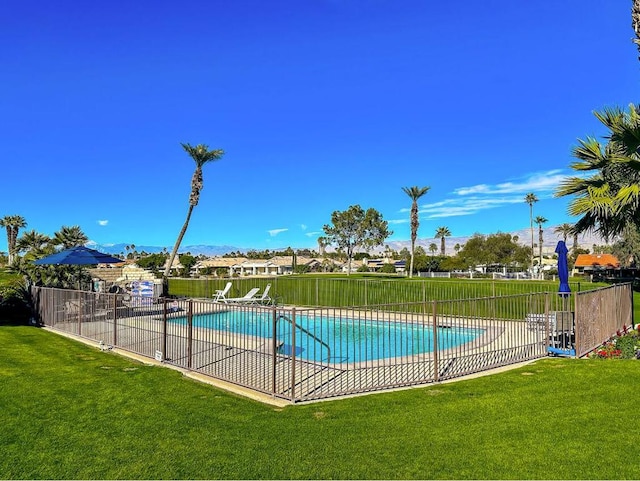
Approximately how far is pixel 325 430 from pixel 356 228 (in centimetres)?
5423

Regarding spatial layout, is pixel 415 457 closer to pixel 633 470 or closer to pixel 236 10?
pixel 633 470

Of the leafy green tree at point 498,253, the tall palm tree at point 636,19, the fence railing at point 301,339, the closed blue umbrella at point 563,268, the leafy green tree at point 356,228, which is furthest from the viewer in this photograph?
the leafy green tree at point 498,253

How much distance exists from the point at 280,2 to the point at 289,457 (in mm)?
18914

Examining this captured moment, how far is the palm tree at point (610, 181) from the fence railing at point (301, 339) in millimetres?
1603

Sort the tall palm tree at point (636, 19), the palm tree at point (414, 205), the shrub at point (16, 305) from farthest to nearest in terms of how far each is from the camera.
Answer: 1. the palm tree at point (414, 205)
2. the shrub at point (16, 305)
3. the tall palm tree at point (636, 19)

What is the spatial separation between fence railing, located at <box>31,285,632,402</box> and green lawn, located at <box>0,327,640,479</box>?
0.60 metres

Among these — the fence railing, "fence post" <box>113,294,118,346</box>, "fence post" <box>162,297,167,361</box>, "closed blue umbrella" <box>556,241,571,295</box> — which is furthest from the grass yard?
"fence post" <box>162,297,167,361</box>

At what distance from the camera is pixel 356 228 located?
58625 mm

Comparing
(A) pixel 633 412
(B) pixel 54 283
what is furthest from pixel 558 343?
(B) pixel 54 283

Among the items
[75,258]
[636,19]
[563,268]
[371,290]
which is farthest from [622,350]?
[75,258]

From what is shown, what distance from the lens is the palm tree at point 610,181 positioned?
843 cm

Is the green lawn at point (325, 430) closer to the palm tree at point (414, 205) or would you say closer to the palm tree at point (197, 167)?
the palm tree at point (197, 167)

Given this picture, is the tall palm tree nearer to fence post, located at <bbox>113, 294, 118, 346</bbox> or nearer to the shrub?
fence post, located at <bbox>113, 294, 118, 346</bbox>

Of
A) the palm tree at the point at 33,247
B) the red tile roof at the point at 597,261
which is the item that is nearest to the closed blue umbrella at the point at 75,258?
the palm tree at the point at 33,247
